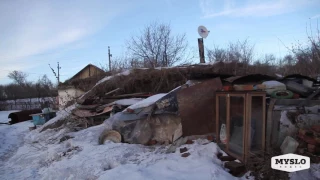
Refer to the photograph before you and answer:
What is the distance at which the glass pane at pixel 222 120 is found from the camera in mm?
4587

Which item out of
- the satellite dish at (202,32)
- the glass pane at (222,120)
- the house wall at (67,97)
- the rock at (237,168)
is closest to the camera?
the rock at (237,168)

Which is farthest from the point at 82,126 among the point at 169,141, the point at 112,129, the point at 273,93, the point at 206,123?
the point at 273,93

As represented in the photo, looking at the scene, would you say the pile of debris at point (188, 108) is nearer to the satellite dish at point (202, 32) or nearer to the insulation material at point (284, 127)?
the insulation material at point (284, 127)

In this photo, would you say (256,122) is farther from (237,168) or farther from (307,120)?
(237,168)

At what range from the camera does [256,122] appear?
4.06 metres


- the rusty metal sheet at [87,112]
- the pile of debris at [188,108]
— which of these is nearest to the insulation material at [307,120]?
the pile of debris at [188,108]

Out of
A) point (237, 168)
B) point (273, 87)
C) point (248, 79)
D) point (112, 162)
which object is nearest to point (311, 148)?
point (237, 168)

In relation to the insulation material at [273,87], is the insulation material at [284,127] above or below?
below

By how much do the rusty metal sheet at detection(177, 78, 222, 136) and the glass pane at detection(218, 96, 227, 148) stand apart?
0.36 meters

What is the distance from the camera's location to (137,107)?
5688 millimetres

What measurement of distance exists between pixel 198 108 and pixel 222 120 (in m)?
0.64

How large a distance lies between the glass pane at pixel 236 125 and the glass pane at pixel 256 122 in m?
0.18

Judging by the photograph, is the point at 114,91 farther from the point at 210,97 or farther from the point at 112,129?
the point at 210,97

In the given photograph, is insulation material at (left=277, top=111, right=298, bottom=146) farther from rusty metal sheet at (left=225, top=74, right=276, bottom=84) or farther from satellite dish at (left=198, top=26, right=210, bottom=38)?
satellite dish at (left=198, top=26, right=210, bottom=38)
